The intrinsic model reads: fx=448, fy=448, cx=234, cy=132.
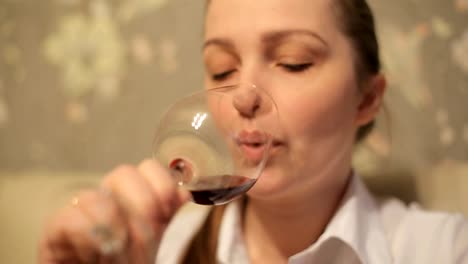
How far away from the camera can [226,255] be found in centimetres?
85

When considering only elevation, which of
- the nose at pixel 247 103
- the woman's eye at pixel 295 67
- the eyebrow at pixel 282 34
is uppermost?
the eyebrow at pixel 282 34

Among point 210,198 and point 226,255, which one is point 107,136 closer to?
point 226,255

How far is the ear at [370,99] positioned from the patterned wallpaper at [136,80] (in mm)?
218

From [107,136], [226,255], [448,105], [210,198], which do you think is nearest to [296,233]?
[226,255]

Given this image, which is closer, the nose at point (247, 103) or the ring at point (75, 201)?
the ring at point (75, 201)

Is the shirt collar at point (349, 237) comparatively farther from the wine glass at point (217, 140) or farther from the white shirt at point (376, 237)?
the wine glass at point (217, 140)

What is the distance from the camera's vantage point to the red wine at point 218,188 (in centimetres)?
51

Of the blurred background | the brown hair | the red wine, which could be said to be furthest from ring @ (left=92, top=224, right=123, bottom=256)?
the blurred background

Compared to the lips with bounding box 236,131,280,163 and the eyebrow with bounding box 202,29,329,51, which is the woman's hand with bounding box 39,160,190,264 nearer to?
the lips with bounding box 236,131,280,163

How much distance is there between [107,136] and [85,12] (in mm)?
342

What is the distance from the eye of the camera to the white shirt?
0.77 m

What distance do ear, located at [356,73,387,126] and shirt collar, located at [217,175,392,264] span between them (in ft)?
0.42

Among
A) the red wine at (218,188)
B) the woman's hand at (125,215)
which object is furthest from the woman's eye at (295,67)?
the woman's hand at (125,215)

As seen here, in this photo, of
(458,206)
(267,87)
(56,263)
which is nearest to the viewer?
(56,263)
